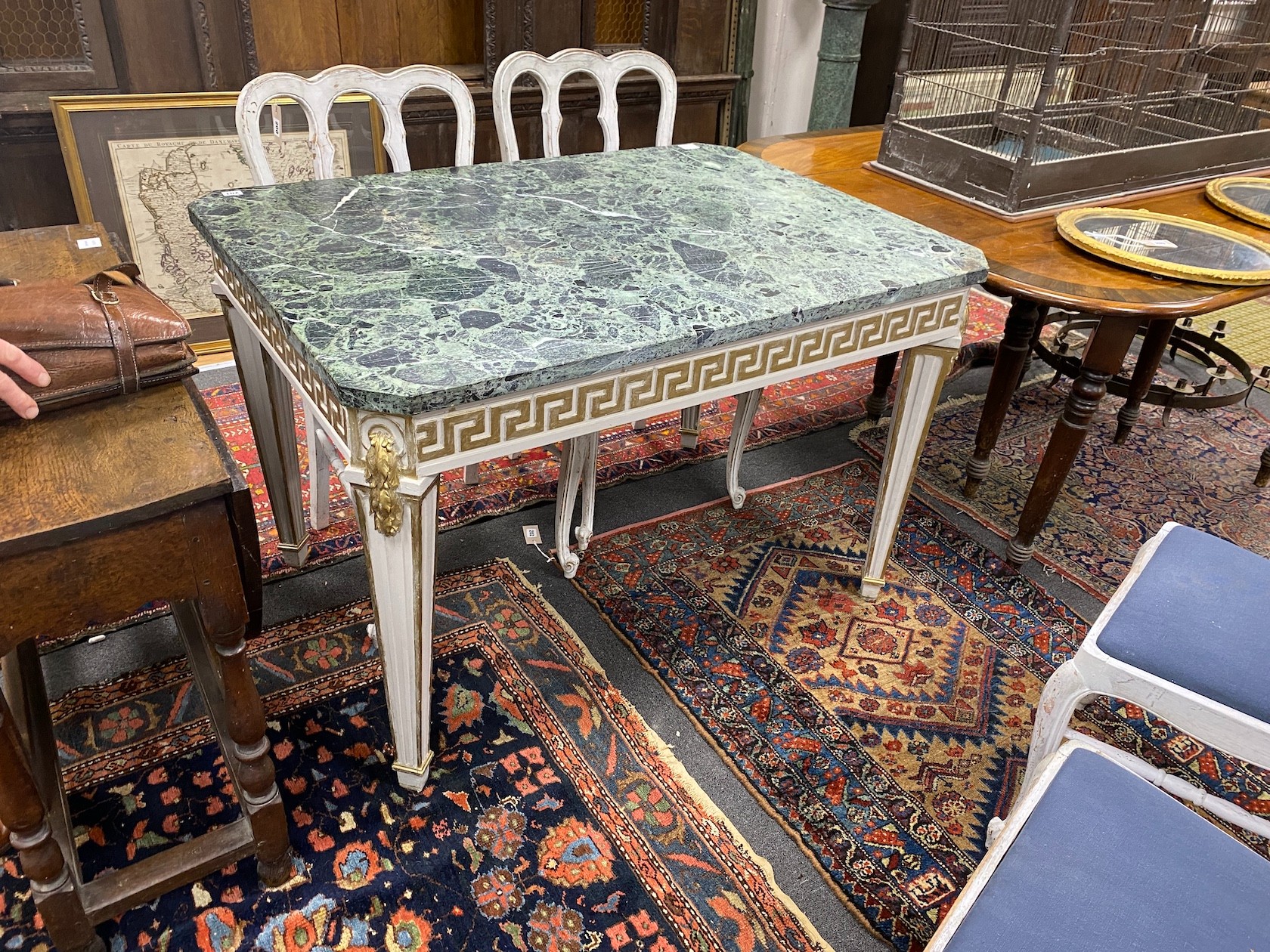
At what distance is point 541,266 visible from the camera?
1.52 meters

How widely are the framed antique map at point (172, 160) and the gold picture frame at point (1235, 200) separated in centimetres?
262

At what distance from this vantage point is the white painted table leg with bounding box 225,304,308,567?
182cm

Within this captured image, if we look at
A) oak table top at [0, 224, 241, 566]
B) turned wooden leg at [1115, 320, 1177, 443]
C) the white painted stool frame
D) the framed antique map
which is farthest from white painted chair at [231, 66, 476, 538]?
turned wooden leg at [1115, 320, 1177, 443]

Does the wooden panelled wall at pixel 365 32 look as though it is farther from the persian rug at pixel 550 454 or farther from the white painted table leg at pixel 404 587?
the white painted table leg at pixel 404 587

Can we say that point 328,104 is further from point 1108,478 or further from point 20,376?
point 1108,478

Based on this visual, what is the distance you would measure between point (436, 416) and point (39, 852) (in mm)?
804

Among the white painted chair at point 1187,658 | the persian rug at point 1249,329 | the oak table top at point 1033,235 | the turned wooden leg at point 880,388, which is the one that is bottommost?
the persian rug at point 1249,329

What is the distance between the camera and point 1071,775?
3.52 feet

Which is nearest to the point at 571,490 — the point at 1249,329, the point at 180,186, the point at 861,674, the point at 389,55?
the point at 861,674

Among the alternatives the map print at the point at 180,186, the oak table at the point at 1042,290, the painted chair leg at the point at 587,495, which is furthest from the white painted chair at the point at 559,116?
the map print at the point at 180,186

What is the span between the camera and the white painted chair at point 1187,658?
122 centimetres

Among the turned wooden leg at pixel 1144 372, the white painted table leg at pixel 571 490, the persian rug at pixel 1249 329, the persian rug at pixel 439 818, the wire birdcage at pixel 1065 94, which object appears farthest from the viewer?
the persian rug at pixel 1249 329

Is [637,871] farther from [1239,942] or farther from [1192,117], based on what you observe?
[1192,117]

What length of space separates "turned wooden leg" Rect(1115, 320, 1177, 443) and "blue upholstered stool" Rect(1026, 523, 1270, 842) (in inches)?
49.2
